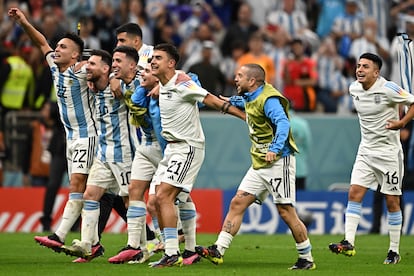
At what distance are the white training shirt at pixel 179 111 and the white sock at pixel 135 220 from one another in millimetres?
962

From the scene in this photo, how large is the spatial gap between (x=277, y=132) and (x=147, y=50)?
2864 mm

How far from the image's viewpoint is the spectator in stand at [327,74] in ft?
80.6

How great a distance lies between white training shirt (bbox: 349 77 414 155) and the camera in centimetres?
1520

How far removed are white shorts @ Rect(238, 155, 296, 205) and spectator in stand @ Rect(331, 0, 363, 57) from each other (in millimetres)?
11945

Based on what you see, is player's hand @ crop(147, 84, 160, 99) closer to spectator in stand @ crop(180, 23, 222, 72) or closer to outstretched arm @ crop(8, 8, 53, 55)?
outstretched arm @ crop(8, 8, 53, 55)

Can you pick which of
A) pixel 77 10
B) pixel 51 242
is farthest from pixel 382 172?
pixel 77 10

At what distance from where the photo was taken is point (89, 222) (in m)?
14.6

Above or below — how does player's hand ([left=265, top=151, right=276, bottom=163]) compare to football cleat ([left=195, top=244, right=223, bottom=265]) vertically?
above

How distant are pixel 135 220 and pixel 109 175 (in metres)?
0.80

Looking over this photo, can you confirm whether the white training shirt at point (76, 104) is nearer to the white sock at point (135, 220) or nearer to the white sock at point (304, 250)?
the white sock at point (135, 220)

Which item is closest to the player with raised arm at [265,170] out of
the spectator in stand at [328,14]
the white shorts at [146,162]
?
the white shorts at [146,162]

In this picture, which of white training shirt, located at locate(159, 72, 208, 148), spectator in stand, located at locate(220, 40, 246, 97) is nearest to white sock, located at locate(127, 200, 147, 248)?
white training shirt, located at locate(159, 72, 208, 148)

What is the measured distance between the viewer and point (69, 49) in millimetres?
15047

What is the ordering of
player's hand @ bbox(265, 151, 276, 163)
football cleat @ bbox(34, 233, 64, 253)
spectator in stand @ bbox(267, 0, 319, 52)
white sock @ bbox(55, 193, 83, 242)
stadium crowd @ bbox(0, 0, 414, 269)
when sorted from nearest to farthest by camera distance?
player's hand @ bbox(265, 151, 276, 163)
football cleat @ bbox(34, 233, 64, 253)
white sock @ bbox(55, 193, 83, 242)
stadium crowd @ bbox(0, 0, 414, 269)
spectator in stand @ bbox(267, 0, 319, 52)
